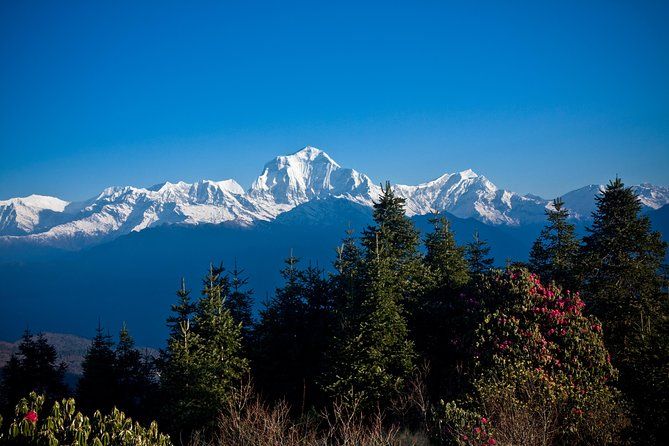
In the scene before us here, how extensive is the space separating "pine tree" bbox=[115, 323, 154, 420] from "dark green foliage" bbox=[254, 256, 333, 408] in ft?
58.8

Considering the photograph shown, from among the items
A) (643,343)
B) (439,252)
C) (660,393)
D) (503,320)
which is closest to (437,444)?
(503,320)

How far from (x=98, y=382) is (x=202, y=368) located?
23.3 metres

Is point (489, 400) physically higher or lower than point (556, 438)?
higher

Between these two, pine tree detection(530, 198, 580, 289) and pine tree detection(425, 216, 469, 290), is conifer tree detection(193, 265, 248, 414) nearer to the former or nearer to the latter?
pine tree detection(425, 216, 469, 290)

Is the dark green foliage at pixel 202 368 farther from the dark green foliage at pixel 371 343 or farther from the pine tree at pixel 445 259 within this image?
the pine tree at pixel 445 259

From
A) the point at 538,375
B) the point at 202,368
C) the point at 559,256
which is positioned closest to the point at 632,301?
the point at 559,256

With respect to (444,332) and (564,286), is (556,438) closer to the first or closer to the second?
(444,332)

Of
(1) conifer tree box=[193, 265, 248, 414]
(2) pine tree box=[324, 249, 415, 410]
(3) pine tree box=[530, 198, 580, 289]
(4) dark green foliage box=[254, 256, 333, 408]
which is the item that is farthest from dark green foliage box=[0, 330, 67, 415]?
(3) pine tree box=[530, 198, 580, 289]

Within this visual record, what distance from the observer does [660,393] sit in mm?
16625

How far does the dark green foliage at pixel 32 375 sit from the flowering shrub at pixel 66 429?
149 ft

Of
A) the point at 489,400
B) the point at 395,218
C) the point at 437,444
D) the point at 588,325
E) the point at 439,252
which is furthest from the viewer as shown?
the point at 439,252

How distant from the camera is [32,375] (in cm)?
4794

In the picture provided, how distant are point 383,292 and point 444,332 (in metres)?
7.32

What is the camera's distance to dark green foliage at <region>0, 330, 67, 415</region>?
4688 cm
